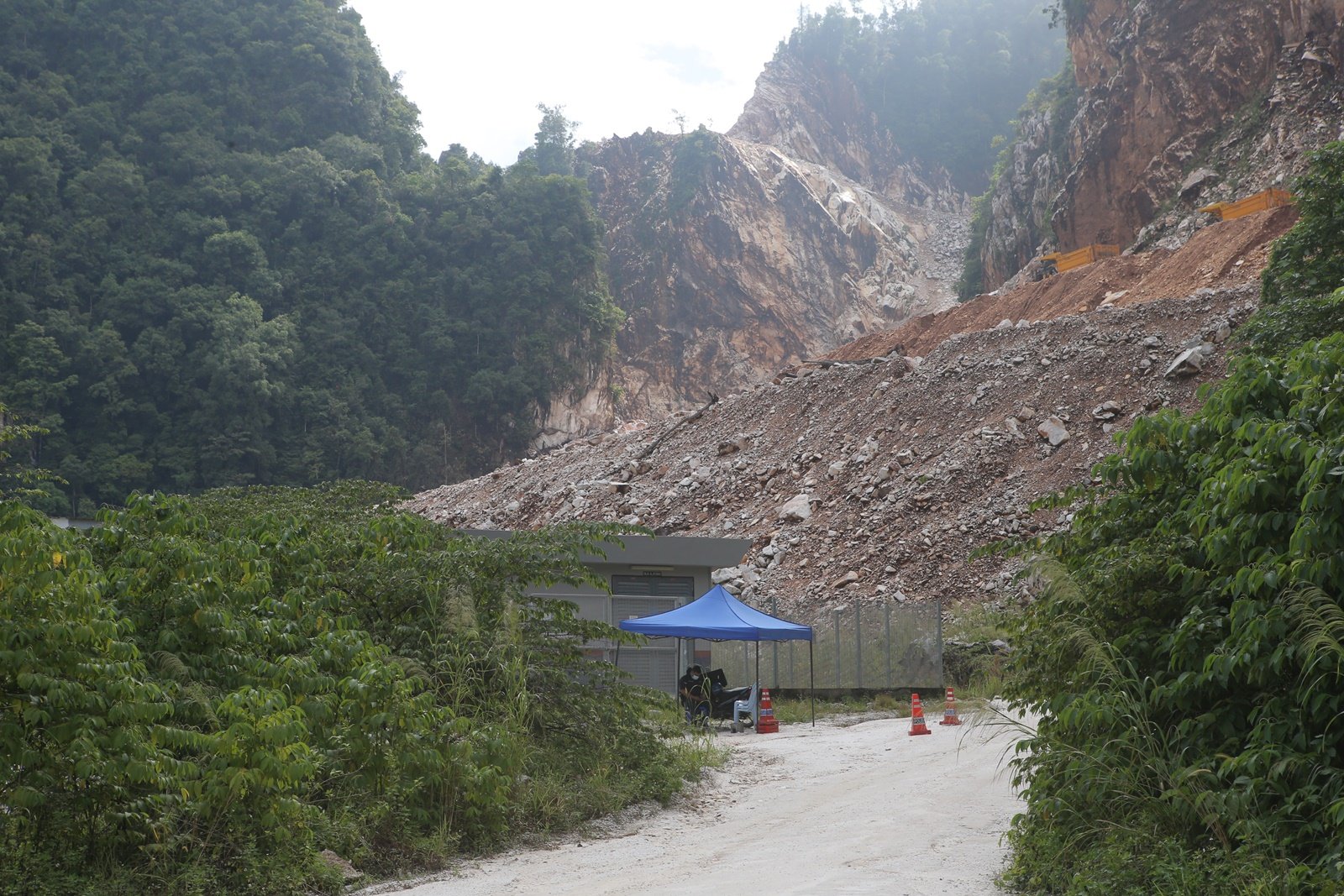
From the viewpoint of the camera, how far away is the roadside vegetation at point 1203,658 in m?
5.22

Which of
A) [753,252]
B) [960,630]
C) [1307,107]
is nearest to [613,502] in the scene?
[960,630]

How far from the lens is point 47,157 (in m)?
63.4

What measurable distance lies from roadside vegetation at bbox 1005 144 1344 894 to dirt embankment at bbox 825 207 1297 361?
30.8 meters

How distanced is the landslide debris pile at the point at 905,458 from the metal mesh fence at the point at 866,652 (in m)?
2.39

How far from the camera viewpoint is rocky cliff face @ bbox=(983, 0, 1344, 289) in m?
43.4

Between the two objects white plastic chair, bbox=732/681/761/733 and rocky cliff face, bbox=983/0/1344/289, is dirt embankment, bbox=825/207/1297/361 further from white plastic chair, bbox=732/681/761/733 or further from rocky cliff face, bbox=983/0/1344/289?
white plastic chair, bbox=732/681/761/733

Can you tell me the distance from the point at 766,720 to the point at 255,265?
185 feet

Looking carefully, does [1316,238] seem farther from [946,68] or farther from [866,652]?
[946,68]

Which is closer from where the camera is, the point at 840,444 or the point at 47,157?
the point at 840,444

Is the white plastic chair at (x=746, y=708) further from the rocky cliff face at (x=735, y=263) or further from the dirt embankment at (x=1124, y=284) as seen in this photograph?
the rocky cliff face at (x=735, y=263)

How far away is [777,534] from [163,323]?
43902mm

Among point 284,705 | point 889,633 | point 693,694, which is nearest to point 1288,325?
point 889,633

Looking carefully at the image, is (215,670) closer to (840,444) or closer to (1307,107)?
(840,444)

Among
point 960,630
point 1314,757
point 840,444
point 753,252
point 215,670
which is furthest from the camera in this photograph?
point 753,252
